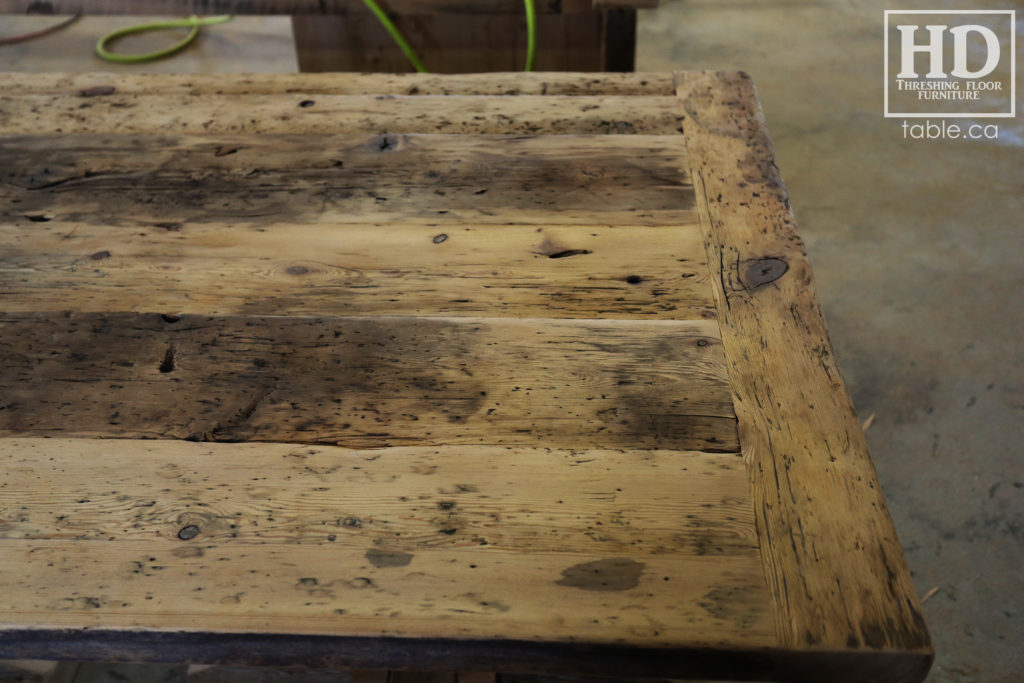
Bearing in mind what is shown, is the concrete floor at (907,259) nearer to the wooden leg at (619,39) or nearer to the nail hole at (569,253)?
the wooden leg at (619,39)

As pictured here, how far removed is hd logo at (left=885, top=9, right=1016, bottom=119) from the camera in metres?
2.51

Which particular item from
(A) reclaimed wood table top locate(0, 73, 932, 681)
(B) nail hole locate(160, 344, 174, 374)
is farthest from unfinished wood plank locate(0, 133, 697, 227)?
(B) nail hole locate(160, 344, 174, 374)

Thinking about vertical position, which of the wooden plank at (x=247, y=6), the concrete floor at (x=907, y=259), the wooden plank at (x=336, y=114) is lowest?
the concrete floor at (x=907, y=259)

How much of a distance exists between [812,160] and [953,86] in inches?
26.3

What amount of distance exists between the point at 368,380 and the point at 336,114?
0.55 meters

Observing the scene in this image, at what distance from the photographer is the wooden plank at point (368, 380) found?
2.49ft

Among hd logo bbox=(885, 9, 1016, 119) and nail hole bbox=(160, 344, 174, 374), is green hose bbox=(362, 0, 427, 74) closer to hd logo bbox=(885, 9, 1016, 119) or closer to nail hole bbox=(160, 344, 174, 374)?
nail hole bbox=(160, 344, 174, 374)

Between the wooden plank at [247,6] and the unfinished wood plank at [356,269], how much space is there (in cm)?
78

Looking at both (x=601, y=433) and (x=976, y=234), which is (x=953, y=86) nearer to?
(x=976, y=234)

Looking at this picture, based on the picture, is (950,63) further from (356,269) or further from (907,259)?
(356,269)

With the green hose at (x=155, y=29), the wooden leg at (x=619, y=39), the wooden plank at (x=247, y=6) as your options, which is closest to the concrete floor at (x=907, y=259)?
the green hose at (x=155, y=29)

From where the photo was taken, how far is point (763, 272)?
93cm

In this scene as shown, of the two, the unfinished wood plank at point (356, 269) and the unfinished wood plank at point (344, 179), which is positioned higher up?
the unfinished wood plank at point (344, 179)

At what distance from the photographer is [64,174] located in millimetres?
1101
